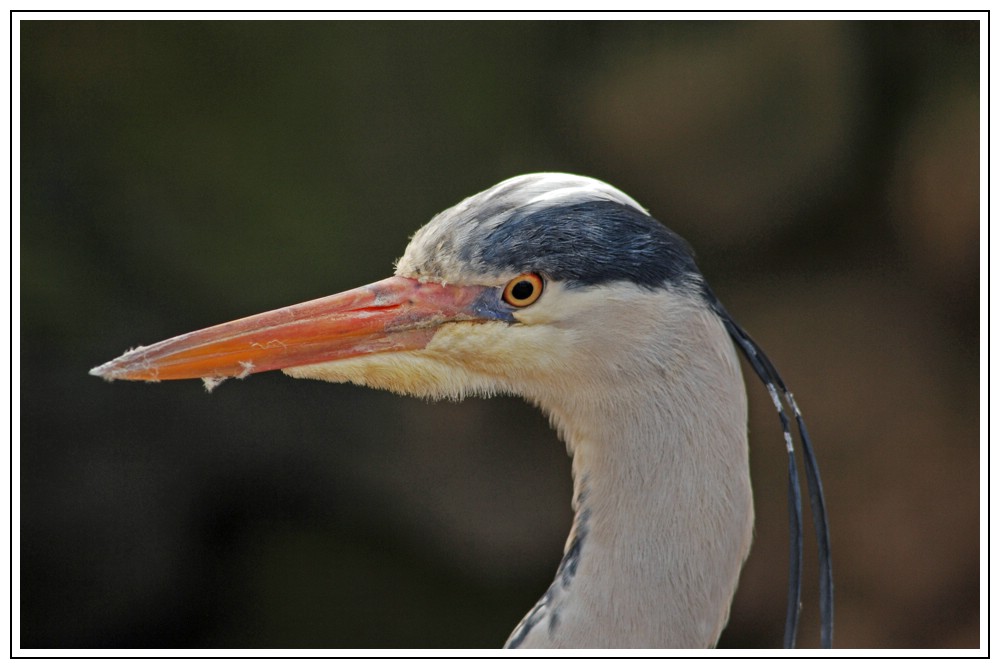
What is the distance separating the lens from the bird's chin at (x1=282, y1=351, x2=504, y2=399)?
110cm

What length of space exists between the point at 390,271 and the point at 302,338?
1047 millimetres

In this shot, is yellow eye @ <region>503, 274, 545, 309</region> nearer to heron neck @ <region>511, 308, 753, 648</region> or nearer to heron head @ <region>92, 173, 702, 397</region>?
heron head @ <region>92, 173, 702, 397</region>

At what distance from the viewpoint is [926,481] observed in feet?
7.02

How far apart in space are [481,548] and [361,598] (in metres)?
0.32

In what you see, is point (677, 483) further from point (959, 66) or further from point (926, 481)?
point (926, 481)

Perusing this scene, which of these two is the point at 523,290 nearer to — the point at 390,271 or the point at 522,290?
the point at 522,290

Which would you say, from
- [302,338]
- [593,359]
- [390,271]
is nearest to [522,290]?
[593,359]

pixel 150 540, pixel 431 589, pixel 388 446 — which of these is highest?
pixel 388 446

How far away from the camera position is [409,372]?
43.5 inches

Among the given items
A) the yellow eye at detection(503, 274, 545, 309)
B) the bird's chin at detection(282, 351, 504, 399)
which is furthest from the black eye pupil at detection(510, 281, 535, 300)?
the bird's chin at detection(282, 351, 504, 399)

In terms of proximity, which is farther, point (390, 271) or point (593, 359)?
point (390, 271)
